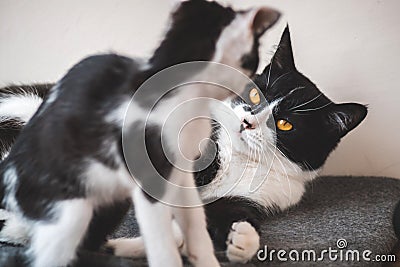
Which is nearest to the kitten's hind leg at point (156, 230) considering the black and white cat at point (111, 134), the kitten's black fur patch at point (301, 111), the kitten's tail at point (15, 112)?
the black and white cat at point (111, 134)

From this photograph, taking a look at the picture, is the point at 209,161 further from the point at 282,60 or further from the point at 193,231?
the point at 282,60

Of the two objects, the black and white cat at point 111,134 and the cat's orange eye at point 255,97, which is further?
the cat's orange eye at point 255,97

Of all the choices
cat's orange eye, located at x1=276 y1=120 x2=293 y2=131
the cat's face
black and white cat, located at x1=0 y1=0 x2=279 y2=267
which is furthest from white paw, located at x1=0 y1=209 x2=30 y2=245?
cat's orange eye, located at x1=276 y1=120 x2=293 y2=131

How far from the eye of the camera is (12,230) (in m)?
0.67

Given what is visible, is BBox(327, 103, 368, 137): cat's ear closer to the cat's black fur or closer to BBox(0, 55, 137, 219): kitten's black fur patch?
the cat's black fur

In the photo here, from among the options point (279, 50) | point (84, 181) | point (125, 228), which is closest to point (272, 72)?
point (279, 50)

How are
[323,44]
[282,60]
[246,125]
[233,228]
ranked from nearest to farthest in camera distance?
[233,228]
[246,125]
[282,60]
[323,44]

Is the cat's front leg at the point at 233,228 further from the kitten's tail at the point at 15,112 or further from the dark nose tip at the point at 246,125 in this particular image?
the kitten's tail at the point at 15,112

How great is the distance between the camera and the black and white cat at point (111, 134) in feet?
1.85

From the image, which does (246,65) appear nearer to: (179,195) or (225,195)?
(179,195)

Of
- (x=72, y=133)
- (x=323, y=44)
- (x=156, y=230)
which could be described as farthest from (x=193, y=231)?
(x=323, y=44)

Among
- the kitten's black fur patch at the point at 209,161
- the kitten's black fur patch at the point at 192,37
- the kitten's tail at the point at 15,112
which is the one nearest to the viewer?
the kitten's black fur patch at the point at 192,37

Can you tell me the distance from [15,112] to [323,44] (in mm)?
665

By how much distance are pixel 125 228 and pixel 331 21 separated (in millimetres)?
A: 664
